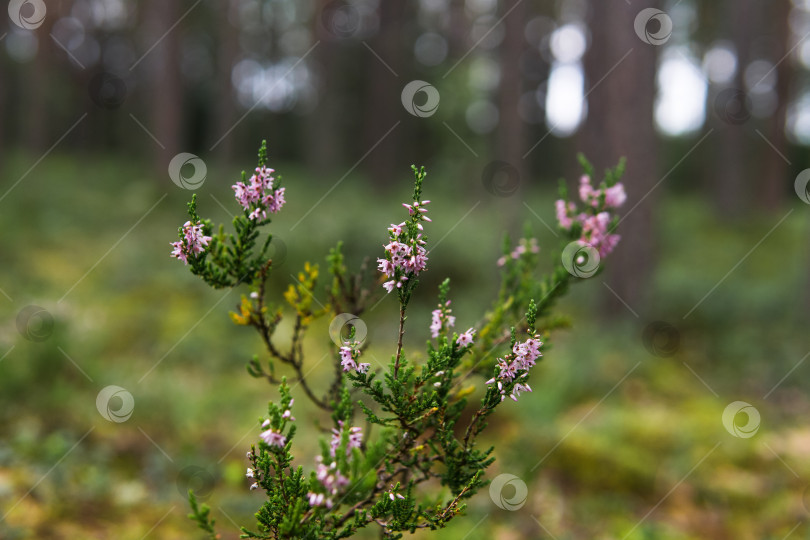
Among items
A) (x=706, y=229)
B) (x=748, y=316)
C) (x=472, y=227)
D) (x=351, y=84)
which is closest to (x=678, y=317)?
(x=748, y=316)

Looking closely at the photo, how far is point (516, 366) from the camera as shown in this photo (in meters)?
1.92

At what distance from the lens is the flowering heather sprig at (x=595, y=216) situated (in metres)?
2.51

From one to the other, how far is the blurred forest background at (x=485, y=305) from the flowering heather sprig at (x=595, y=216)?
232 cm

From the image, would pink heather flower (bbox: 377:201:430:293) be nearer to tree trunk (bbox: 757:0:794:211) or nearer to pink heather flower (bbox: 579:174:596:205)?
pink heather flower (bbox: 579:174:596:205)

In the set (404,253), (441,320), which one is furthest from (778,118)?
(404,253)

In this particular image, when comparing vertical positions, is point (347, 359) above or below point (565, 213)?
below

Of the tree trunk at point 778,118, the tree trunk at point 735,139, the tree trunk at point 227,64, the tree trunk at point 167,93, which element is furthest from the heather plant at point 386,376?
the tree trunk at point 778,118

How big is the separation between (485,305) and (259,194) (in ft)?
24.9

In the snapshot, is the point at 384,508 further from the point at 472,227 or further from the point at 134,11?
the point at 134,11

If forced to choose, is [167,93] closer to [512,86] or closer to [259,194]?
[512,86]

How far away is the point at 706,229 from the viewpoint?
17.1 metres

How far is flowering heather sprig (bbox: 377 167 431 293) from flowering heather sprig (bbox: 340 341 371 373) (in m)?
0.24

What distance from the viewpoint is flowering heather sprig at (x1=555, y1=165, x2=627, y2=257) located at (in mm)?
2510

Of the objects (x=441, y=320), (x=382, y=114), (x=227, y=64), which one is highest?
(x=227, y=64)
